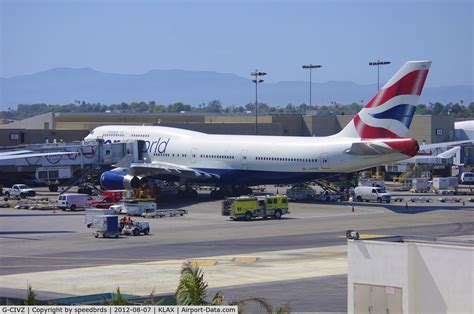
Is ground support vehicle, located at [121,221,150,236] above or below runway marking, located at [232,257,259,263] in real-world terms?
above

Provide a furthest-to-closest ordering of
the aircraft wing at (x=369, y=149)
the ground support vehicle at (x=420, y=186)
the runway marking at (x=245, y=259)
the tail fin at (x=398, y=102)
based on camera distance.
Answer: the ground support vehicle at (x=420, y=186)
the tail fin at (x=398, y=102)
the aircraft wing at (x=369, y=149)
the runway marking at (x=245, y=259)

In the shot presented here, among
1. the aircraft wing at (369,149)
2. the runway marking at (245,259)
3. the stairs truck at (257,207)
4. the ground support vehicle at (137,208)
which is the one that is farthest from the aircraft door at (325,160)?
the runway marking at (245,259)

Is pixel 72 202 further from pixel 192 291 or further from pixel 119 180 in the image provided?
pixel 192 291

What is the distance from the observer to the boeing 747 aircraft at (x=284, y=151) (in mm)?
76688

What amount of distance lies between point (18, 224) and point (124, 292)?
29702mm

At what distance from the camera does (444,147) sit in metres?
124

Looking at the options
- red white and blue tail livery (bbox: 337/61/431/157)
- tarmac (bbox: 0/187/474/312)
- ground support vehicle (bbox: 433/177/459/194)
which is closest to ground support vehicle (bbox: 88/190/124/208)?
tarmac (bbox: 0/187/474/312)

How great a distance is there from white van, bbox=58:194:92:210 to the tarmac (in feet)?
4.61

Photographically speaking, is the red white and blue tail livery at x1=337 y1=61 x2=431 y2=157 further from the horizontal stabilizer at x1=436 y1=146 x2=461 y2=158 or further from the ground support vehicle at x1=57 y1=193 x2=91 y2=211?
the horizontal stabilizer at x1=436 y1=146 x2=461 y2=158

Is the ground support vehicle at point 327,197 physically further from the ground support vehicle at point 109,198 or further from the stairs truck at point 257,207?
the ground support vehicle at point 109,198

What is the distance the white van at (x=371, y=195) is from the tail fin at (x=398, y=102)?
486 inches

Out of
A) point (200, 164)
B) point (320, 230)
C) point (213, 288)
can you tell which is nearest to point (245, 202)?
point (320, 230)

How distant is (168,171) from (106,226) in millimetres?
24398

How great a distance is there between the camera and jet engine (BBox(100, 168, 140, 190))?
278 ft
